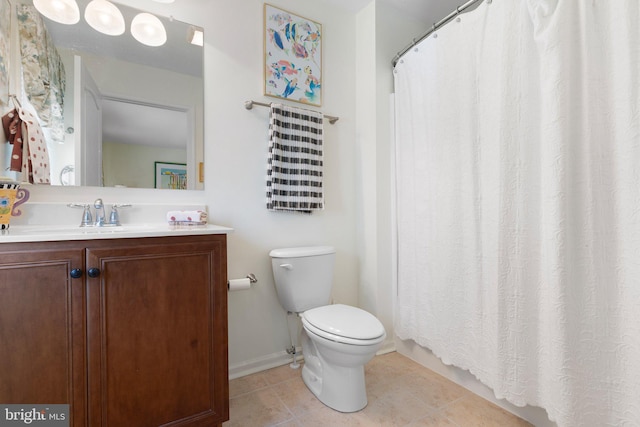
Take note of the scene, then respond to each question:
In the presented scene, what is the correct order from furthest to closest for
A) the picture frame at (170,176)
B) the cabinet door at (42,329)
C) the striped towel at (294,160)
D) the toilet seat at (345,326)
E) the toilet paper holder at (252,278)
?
the striped towel at (294,160) → the toilet paper holder at (252,278) → the picture frame at (170,176) → the toilet seat at (345,326) → the cabinet door at (42,329)

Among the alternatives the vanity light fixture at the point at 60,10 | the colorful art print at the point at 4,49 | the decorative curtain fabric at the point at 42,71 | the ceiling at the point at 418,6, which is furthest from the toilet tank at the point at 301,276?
the ceiling at the point at 418,6

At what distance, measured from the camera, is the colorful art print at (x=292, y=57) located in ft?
5.96

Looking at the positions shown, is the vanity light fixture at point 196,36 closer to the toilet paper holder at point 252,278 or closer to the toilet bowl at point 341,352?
the toilet paper holder at point 252,278

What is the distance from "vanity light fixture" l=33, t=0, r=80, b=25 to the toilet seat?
1.84 metres

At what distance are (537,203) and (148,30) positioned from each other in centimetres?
205

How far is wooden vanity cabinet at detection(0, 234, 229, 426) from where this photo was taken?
964 mm

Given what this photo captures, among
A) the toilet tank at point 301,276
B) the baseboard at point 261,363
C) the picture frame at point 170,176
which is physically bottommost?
the baseboard at point 261,363

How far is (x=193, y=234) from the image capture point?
115cm

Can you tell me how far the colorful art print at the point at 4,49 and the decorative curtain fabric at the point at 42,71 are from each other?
40 millimetres

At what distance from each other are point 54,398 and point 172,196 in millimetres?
930

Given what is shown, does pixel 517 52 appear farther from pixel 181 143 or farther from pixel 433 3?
pixel 181 143

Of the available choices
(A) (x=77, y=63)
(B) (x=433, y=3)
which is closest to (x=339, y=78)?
(B) (x=433, y=3)

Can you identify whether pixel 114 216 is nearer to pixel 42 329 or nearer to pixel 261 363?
pixel 42 329

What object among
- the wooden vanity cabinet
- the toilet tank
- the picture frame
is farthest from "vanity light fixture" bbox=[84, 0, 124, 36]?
the toilet tank
